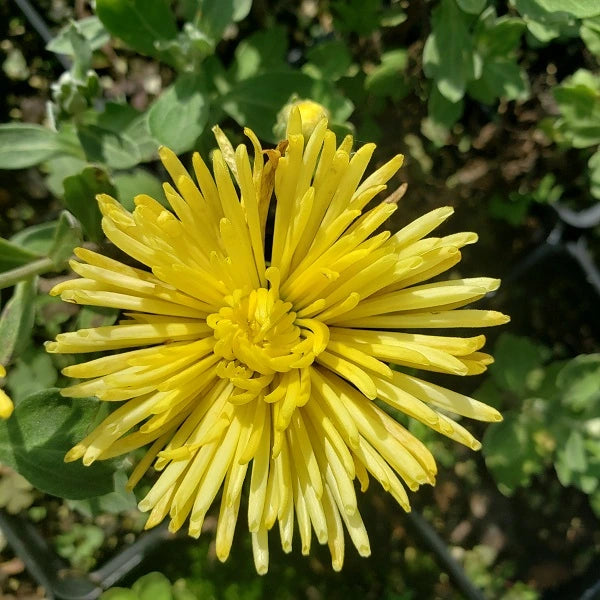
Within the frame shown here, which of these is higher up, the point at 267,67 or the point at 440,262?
the point at 267,67

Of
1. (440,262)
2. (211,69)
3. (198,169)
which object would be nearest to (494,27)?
(211,69)

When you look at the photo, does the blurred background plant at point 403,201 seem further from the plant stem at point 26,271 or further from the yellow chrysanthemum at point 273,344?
the yellow chrysanthemum at point 273,344

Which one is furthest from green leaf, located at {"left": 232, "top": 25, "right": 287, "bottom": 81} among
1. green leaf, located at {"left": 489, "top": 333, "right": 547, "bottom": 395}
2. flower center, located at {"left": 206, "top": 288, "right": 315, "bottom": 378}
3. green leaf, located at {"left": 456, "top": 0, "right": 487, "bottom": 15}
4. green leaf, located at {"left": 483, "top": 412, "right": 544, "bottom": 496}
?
green leaf, located at {"left": 483, "top": 412, "right": 544, "bottom": 496}

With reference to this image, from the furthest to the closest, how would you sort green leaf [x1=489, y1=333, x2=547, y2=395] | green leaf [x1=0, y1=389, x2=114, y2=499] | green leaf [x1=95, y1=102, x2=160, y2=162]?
green leaf [x1=489, y1=333, x2=547, y2=395] → green leaf [x1=95, y1=102, x2=160, y2=162] → green leaf [x1=0, y1=389, x2=114, y2=499]

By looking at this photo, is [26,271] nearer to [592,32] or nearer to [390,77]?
[390,77]

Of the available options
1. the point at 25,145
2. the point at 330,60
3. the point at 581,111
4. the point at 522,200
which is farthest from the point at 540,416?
the point at 25,145

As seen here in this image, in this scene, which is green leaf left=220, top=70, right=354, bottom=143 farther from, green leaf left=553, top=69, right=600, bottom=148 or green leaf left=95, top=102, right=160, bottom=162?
green leaf left=553, top=69, right=600, bottom=148

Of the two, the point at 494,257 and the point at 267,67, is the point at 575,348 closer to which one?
the point at 494,257
